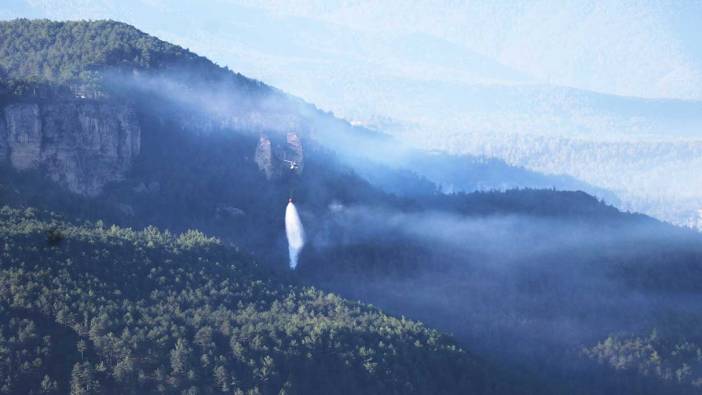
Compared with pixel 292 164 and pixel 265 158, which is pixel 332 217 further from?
pixel 265 158

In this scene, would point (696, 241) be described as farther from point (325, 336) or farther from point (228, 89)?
point (325, 336)

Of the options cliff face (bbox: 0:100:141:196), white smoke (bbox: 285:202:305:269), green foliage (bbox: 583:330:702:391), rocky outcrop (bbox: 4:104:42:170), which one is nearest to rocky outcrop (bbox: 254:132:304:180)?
white smoke (bbox: 285:202:305:269)

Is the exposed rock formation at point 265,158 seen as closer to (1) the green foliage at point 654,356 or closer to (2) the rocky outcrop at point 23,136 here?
(2) the rocky outcrop at point 23,136

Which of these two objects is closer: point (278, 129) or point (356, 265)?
point (356, 265)

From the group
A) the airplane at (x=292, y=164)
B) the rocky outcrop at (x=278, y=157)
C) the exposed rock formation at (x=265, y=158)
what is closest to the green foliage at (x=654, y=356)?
the airplane at (x=292, y=164)

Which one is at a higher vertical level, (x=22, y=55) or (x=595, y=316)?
(x=22, y=55)

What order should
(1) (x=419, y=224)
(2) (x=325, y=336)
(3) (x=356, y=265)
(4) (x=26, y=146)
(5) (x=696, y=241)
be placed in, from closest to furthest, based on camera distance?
(2) (x=325, y=336)
(4) (x=26, y=146)
(3) (x=356, y=265)
(1) (x=419, y=224)
(5) (x=696, y=241)

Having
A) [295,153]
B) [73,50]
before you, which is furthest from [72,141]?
[295,153]

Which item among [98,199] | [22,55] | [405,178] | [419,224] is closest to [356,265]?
[419,224]
